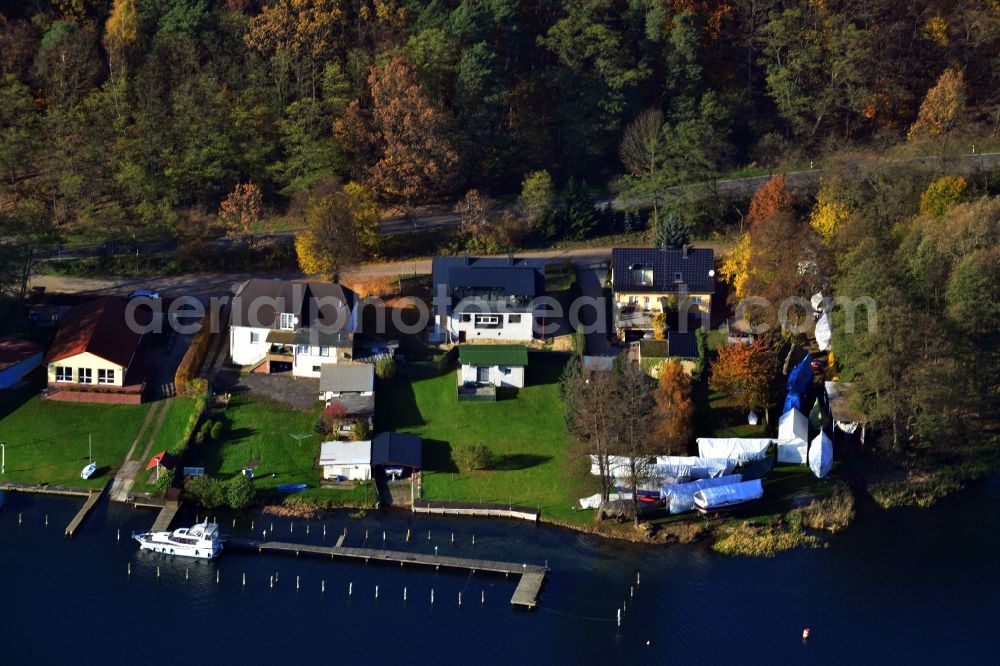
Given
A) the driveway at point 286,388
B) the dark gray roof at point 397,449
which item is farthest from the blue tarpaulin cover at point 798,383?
the driveway at point 286,388

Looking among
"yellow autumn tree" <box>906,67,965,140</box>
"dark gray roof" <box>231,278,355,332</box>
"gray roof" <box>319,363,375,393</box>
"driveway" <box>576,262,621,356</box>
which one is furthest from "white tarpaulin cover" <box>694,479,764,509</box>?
"yellow autumn tree" <box>906,67,965,140</box>

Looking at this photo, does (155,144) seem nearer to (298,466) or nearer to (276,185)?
(276,185)

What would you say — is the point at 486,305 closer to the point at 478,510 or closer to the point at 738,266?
the point at 738,266

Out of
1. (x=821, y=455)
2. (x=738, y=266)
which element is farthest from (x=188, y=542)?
(x=738, y=266)

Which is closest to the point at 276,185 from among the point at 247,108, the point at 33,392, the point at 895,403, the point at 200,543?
the point at 247,108

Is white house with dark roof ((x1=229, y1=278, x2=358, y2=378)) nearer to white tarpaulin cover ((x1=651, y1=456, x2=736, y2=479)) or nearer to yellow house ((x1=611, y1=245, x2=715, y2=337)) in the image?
yellow house ((x1=611, y1=245, x2=715, y2=337))

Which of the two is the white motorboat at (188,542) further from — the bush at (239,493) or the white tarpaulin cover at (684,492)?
the white tarpaulin cover at (684,492)
